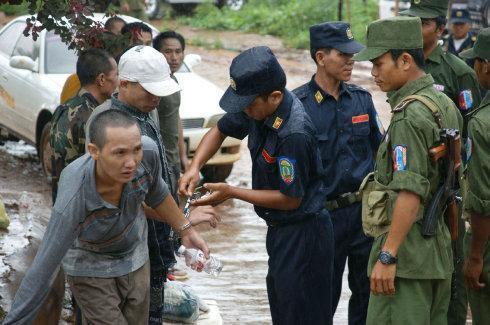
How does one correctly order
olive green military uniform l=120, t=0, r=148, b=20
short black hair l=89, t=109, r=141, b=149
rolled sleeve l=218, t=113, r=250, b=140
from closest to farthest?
short black hair l=89, t=109, r=141, b=149 → rolled sleeve l=218, t=113, r=250, b=140 → olive green military uniform l=120, t=0, r=148, b=20

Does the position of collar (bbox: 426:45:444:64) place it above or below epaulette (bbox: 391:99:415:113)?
below

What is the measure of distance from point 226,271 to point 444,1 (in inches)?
117

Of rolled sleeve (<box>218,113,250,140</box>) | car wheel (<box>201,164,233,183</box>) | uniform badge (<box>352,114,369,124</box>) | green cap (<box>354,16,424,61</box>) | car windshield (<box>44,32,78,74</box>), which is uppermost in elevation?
green cap (<box>354,16,424,61</box>)

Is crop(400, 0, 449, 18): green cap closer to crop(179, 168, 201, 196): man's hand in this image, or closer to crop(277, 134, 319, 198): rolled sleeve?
crop(277, 134, 319, 198): rolled sleeve

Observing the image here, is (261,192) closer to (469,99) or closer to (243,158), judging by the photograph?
(469,99)

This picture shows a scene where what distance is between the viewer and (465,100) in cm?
636

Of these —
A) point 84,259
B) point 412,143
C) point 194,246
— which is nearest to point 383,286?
point 412,143

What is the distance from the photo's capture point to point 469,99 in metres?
6.37

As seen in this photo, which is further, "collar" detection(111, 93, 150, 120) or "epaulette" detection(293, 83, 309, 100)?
"epaulette" detection(293, 83, 309, 100)

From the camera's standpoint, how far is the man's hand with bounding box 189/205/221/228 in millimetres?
5242

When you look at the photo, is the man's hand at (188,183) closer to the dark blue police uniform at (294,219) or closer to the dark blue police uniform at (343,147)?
the dark blue police uniform at (294,219)

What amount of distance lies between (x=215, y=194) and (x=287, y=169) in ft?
1.32

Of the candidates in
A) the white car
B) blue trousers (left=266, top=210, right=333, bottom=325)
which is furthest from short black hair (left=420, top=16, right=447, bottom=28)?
the white car

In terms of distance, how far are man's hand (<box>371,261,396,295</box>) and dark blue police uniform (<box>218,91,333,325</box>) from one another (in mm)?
645
